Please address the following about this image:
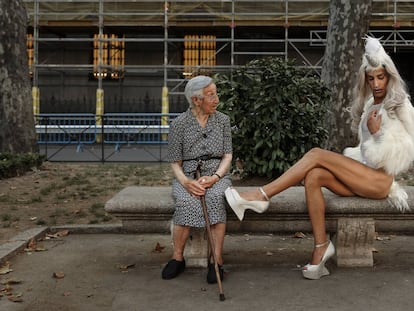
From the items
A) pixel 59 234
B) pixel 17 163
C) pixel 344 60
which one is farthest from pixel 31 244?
pixel 344 60

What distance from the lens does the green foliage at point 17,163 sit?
31.8 ft

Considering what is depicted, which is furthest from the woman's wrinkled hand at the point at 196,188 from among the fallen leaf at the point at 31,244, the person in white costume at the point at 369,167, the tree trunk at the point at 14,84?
the tree trunk at the point at 14,84

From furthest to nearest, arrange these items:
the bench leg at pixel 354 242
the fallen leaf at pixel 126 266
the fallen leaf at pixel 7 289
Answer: the fallen leaf at pixel 126 266, the bench leg at pixel 354 242, the fallen leaf at pixel 7 289

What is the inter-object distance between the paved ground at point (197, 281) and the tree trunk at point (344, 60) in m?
4.63

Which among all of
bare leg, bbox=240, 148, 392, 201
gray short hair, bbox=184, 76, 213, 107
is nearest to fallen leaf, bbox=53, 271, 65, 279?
bare leg, bbox=240, 148, 392, 201

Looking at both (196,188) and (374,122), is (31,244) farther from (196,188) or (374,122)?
(374,122)

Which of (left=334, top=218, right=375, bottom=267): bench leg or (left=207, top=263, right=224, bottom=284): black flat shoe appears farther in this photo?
(left=334, top=218, right=375, bottom=267): bench leg

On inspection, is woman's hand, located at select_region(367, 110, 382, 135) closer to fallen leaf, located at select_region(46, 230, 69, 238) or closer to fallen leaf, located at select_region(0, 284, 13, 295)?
fallen leaf, located at select_region(0, 284, 13, 295)

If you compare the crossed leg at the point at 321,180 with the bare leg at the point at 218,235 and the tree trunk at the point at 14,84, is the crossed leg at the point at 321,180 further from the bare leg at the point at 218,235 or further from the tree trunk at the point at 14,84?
the tree trunk at the point at 14,84

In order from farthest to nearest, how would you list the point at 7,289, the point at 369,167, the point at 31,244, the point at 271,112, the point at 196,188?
the point at 271,112
the point at 31,244
the point at 369,167
the point at 196,188
the point at 7,289

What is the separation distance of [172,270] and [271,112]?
127 inches

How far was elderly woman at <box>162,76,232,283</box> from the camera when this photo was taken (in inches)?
163

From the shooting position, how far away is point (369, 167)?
4.23 m

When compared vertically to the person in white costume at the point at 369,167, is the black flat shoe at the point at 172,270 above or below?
below
